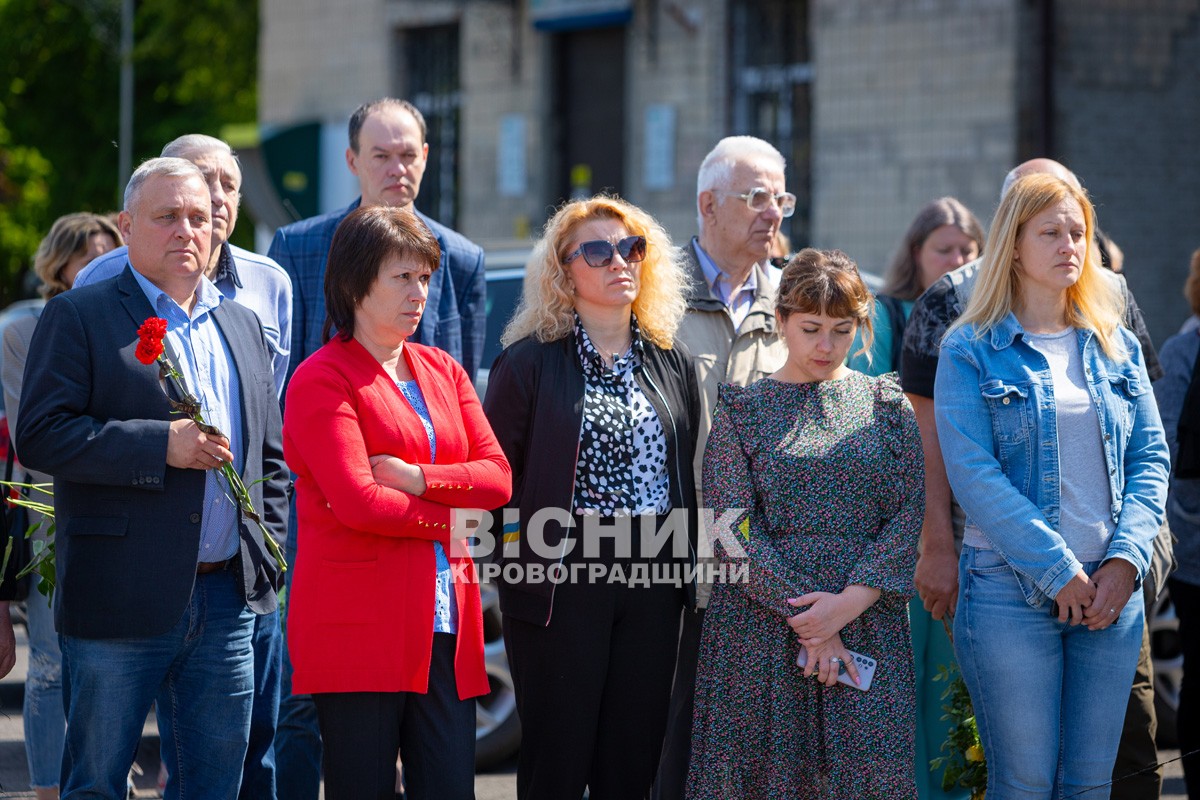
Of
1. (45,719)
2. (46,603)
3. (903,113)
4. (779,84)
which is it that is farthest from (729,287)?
(779,84)

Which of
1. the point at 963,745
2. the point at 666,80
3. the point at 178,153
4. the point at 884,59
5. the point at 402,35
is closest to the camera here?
the point at 963,745

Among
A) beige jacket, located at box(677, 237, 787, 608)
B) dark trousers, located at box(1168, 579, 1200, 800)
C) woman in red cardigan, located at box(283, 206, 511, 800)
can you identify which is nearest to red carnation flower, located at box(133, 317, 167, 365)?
woman in red cardigan, located at box(283, 206, 511, 800)

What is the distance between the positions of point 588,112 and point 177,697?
12.4 meters

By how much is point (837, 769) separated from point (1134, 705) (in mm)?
1135

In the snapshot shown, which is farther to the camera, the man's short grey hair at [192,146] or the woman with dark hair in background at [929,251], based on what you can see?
the woman with dark hair in background at [929,251]

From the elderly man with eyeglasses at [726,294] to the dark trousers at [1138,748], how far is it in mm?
1350

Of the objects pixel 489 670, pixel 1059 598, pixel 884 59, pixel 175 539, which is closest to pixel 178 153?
pixel 175 539

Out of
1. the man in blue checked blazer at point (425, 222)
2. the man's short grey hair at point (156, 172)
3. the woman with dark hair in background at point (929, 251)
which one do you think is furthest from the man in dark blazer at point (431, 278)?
the woman with dark hair in background at point (929, 251)

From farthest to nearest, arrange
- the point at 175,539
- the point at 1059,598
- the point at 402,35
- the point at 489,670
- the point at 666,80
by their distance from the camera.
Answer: the point at 402,35 → the point at 666,80 → the point at 489,670 → the point at 1059,598 → the point at 175,539

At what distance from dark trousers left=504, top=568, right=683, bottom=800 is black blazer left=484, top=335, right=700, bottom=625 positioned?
3.7 inches

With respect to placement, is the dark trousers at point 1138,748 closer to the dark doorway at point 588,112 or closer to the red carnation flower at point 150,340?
the red carnation flower at point 150,340

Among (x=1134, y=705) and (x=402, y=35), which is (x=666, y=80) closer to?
(x=402, y=35)

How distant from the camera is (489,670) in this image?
620cm

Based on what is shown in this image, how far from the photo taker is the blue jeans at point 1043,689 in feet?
13.4
